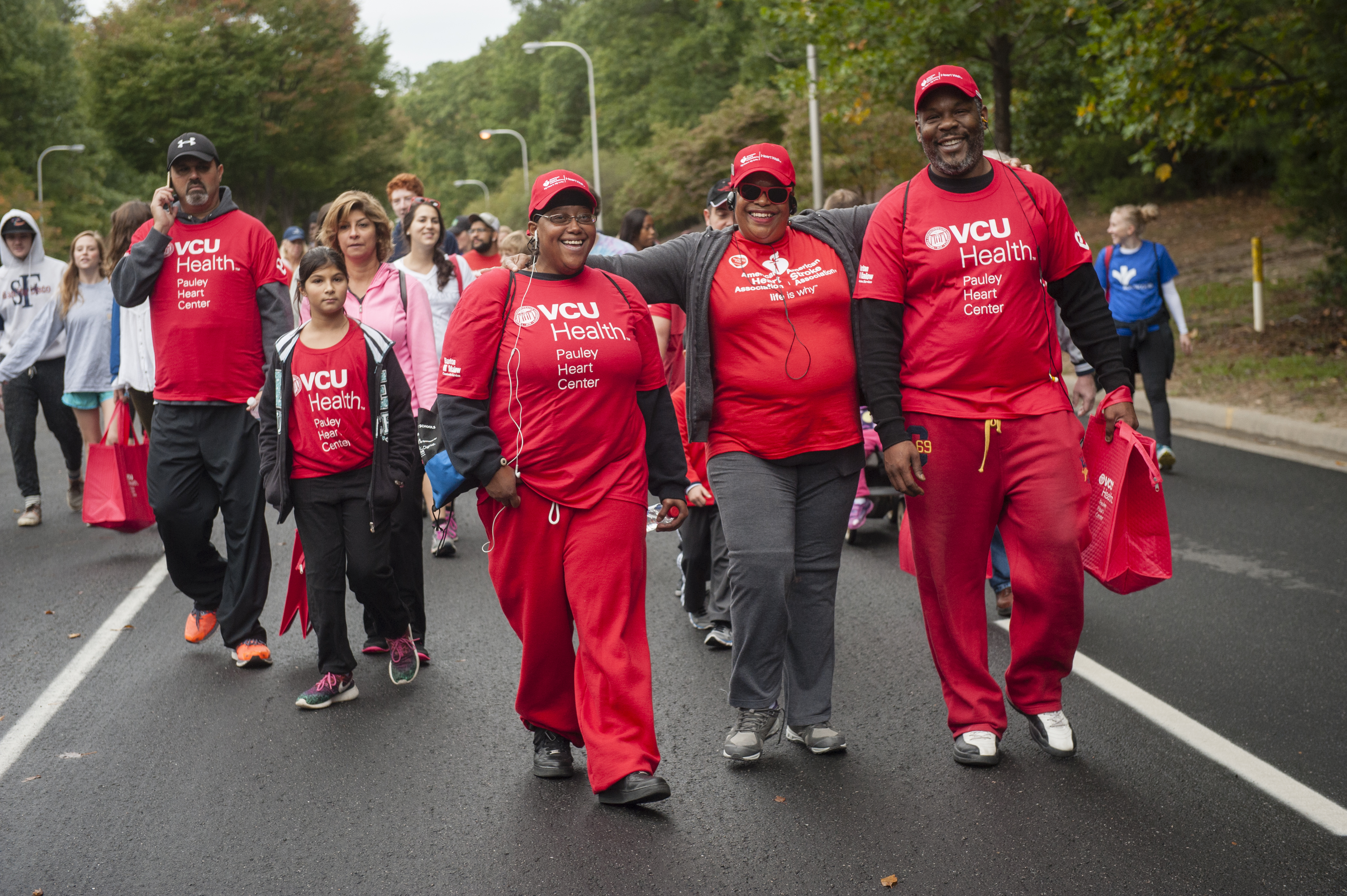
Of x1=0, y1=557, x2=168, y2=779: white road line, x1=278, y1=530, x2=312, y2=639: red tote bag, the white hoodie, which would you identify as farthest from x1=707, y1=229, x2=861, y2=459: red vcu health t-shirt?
the white hoodie

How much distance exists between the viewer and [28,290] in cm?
997

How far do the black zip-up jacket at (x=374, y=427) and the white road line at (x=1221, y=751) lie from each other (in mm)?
2892

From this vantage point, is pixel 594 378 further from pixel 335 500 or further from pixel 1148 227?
pixel 1148 227

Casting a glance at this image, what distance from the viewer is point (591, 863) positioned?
12.4 feet

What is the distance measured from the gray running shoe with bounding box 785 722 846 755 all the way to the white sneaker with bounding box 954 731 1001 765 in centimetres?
41

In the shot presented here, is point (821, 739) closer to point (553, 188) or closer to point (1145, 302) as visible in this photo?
point (553, 188)

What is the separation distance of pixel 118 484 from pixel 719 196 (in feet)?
13.4

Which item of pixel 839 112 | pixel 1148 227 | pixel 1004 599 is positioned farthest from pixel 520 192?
pixel 1004 599

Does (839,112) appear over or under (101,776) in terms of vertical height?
over

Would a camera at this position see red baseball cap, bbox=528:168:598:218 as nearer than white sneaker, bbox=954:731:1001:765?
Yes

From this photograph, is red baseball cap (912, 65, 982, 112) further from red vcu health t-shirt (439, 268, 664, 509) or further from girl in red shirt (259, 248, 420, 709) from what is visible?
girl in red shirt (259, 248, 420, 709)

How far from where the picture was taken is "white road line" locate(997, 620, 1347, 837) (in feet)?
12.8

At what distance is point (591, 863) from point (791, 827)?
626mm

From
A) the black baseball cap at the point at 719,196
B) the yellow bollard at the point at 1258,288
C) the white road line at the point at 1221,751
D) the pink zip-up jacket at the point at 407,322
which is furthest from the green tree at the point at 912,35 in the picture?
the white road line at the point at 1221,751
